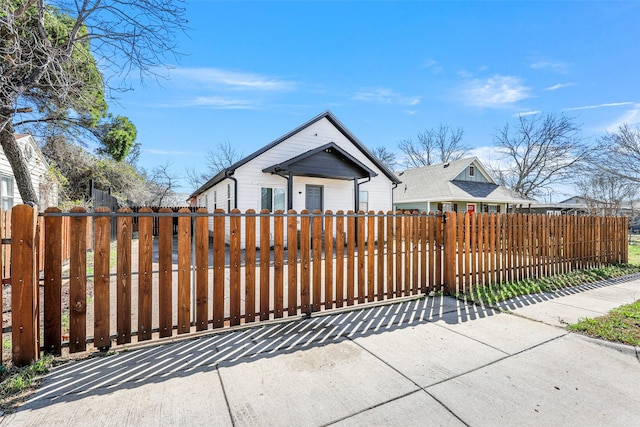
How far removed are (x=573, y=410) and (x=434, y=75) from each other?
13.9 m

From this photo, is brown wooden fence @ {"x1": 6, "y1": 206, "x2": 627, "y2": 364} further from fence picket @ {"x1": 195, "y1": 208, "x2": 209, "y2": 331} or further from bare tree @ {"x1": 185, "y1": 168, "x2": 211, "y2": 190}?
bare tree @ {"x1": 185, "y1": 168, "x2": 211, "y2": 190}

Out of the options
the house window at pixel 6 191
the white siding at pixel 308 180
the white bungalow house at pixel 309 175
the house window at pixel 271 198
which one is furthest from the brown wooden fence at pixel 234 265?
the house window at pixel 271 198

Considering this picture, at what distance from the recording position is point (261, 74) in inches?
456

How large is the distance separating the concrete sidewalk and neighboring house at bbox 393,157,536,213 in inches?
737

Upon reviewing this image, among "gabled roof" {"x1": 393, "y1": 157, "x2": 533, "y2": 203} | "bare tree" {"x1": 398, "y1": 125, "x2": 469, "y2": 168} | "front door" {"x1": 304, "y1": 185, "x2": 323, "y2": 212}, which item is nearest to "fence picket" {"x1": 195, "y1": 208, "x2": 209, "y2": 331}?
"front door" {"x1": 304, "y1": 185, "x2": 323, "y2": 212}

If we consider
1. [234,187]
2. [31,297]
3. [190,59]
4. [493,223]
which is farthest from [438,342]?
[234,187]

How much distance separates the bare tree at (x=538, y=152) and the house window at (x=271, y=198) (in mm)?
28018

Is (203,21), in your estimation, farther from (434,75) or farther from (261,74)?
(434,75)

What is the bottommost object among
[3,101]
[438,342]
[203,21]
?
[438,342]

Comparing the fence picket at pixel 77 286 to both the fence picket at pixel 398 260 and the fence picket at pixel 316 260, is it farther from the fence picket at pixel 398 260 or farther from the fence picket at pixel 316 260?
the fence picket at pixel 398 260

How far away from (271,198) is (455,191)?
1423 centimetres

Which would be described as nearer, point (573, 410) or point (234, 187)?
point (573, 410)

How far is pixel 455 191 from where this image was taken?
21.1 metres

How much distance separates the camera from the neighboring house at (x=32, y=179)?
10.0 meters
